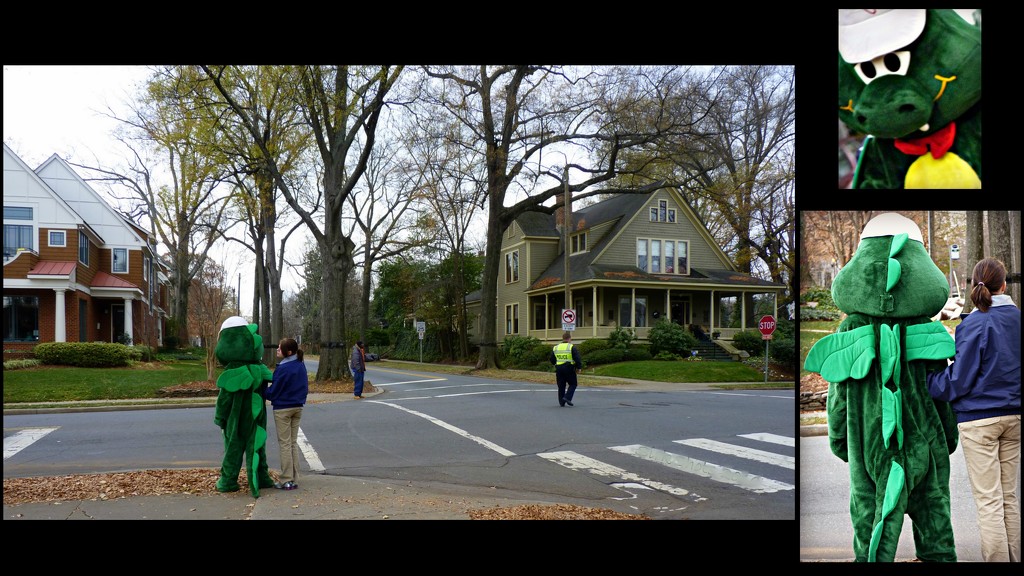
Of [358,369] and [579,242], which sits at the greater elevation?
[579,242]

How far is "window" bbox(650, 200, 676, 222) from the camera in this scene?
1356 inches

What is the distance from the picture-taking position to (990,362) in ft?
13.7

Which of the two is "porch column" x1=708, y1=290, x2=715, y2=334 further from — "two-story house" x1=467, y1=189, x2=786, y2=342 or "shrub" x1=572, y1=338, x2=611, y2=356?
"shrub" x1=572, y1=338, x2=611, y2=356

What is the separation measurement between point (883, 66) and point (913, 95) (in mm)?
261

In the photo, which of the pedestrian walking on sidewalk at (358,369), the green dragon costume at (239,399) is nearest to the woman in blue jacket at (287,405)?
the green dragon costume at (239,399)

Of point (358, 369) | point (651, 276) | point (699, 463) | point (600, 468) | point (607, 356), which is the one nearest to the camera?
point (600, 468)

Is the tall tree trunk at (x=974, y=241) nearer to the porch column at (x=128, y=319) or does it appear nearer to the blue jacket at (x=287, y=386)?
the blue jacket at (x=287, y=386)

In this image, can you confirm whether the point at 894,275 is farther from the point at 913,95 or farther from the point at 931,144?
the point at 913,95

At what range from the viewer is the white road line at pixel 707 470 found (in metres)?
8.15

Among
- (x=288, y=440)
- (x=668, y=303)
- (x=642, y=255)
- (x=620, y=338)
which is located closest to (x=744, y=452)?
(x=288, y=440)

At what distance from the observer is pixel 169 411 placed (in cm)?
1656

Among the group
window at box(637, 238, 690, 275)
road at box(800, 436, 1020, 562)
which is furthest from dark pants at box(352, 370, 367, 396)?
window at box(637, 238, 690, 275)

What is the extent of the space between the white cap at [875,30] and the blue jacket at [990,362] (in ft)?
5.51

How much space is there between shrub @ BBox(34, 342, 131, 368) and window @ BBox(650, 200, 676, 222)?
23.1m
